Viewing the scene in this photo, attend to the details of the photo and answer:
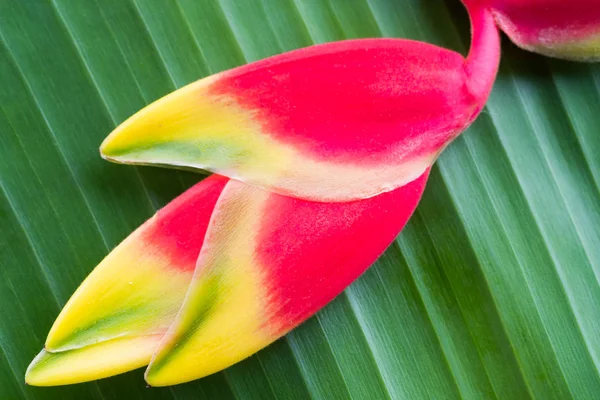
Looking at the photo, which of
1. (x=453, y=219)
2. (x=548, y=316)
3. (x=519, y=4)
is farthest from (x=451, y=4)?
(x=548, y=316)

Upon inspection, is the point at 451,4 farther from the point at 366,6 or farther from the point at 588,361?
the point at 588,361

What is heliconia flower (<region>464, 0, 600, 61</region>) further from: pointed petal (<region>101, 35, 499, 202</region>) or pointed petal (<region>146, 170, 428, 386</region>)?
pointed petal (<region>146, 170, 428, 386</region>)

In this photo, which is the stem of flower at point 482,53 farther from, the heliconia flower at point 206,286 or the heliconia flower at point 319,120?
the heliconia flower at point 206,286

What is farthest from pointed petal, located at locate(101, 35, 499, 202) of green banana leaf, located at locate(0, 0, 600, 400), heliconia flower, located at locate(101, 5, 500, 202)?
green banana leaf, located at locate(0, 0, 600, 400)

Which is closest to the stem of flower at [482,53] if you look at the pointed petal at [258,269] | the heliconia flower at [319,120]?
the heliconia flower at [319,120]

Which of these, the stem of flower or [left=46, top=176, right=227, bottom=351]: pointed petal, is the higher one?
the stem of flower
